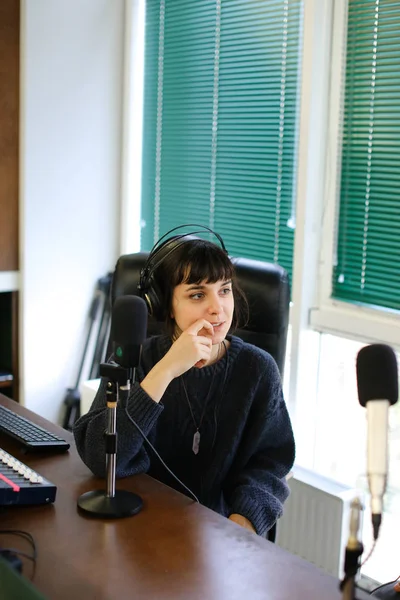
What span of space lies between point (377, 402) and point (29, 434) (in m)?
1.05

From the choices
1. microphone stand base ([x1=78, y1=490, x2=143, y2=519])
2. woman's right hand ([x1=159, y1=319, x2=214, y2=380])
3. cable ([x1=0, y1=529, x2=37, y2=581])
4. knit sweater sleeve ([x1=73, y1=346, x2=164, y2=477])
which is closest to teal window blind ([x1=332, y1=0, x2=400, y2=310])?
woman's right hand ([x1=159, y1=319, x2=214, y2=380])

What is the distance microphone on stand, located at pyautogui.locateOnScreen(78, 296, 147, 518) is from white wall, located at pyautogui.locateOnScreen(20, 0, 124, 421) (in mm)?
1754

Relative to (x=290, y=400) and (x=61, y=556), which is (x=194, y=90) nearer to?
(x=290, y=400)

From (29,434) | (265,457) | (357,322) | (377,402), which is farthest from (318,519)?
(377,402)

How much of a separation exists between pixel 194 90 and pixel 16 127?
694mm

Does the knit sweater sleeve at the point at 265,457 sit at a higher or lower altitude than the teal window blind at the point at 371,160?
lower

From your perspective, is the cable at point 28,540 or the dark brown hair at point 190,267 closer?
the cable at point 28,540

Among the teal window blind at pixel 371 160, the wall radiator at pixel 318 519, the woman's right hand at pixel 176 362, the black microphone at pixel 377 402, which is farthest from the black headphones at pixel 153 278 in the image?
the wall radiator at pixel 318 519

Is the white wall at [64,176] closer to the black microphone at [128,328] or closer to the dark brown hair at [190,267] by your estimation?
the dark brown hair at [190,267]

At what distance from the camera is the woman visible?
167 centimetres

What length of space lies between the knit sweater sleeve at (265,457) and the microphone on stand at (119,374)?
0.28 meters

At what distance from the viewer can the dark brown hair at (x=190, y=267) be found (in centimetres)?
171

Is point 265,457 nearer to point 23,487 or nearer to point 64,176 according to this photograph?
point 23,487

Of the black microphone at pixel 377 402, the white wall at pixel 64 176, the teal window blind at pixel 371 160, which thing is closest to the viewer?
the black microphone at pixel 377 402
